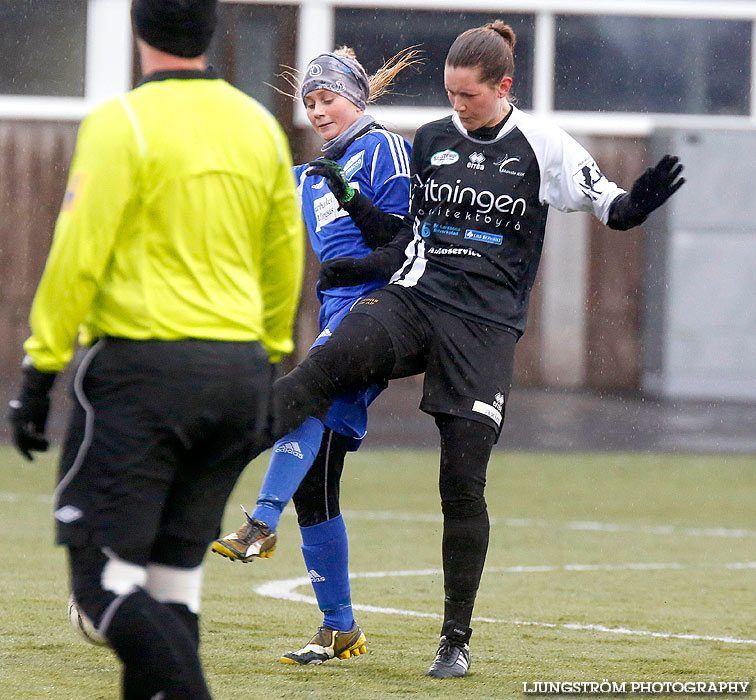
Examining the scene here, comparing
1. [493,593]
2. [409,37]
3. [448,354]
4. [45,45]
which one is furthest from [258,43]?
[448,354]

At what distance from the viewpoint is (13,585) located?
6555 millimetres

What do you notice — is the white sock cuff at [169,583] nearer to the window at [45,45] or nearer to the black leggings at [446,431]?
the black leggings at [446,431]

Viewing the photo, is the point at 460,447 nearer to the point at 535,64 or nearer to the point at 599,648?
the point at 599,648

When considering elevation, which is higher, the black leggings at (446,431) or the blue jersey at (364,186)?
the blue jersey at (364,186)

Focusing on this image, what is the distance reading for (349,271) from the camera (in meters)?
5.14

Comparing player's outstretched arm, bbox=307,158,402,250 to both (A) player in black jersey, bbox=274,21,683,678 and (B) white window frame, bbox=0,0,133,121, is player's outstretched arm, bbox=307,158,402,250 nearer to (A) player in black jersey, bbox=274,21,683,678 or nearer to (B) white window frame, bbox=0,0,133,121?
(A) player in black jersey, bbox=274,21,683,678

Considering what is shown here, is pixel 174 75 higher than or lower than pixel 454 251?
higher

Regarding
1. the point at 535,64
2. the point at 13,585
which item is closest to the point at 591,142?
the point at 535,64

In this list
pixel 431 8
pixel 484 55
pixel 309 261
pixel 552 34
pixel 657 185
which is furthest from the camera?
pixel 552 34

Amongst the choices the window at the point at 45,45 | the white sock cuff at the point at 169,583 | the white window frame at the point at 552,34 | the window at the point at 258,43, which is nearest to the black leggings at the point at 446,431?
the white sock cuff at the point at 169,583

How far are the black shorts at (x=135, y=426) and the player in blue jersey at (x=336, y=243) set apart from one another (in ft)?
5.74

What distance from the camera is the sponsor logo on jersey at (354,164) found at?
530 cm

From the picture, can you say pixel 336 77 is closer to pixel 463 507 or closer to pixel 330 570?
pixel 463 507

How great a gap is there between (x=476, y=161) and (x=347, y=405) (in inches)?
39.1
